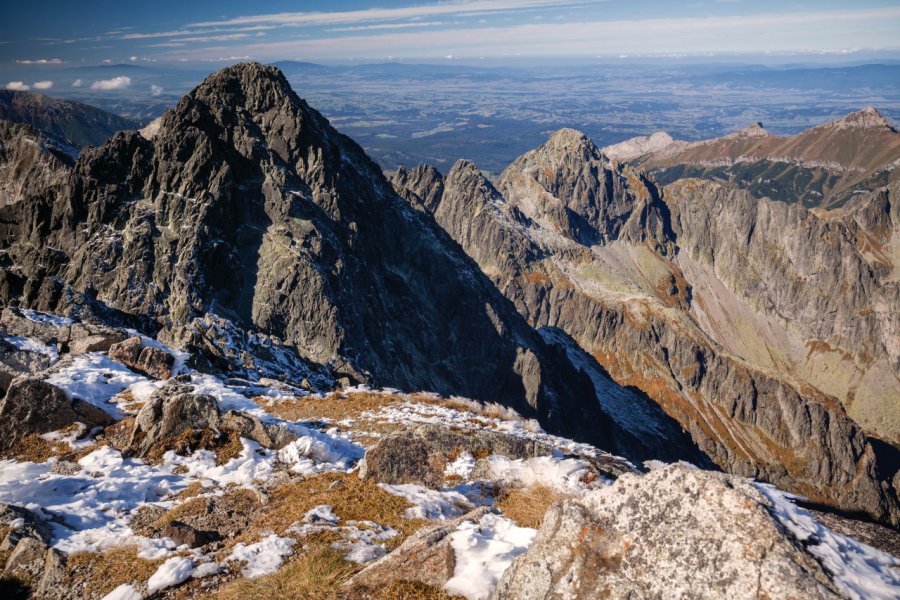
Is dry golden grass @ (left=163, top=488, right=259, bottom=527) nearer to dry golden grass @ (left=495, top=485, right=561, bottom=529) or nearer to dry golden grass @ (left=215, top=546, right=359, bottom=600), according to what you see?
dry golden grass @ (left=215, top=546, right=359, bottom=600)

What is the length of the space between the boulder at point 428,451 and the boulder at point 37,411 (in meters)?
14.4

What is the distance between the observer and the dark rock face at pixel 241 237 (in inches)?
2670

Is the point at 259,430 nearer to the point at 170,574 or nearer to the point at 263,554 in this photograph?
the point at 263,554

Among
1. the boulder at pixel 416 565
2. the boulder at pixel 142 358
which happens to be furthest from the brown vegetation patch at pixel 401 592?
the boulder at pixel 142 358

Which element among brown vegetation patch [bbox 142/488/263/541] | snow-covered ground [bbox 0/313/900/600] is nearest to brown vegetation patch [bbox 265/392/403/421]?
snow-covered ground [bbox 0/313/900/600]

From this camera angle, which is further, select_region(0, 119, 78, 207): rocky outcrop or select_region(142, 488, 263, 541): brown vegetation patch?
select_region(0, 119, 78, 207): rocky outcrop

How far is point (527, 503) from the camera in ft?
56.9

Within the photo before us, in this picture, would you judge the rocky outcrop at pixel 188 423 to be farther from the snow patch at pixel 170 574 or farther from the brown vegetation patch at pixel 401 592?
the brown vegetation patch at pixel 401 592

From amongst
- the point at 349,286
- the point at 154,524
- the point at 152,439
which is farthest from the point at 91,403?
the point at 349,286

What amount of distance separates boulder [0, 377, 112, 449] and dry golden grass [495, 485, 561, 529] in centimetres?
1965

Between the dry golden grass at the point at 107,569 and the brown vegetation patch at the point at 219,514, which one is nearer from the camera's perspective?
the dry golden grass at the point at 107,569

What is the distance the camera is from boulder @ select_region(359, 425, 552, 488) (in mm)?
19859

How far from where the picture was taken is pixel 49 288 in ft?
185

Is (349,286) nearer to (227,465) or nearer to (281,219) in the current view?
(281,219)
